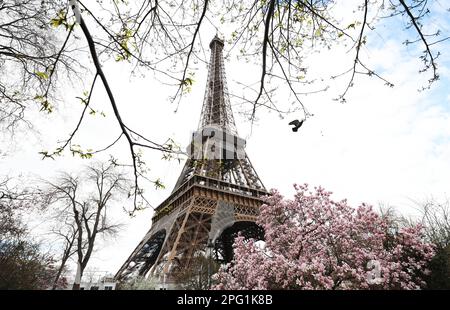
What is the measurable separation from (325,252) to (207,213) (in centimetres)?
1294

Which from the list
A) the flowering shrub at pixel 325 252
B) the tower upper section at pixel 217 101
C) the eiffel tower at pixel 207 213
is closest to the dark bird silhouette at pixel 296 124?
the flowering shrub at pixel 325 252

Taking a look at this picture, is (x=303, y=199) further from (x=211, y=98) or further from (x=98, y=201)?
(x=211, y=98)

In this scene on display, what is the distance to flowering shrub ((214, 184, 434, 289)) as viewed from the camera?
9188 mm

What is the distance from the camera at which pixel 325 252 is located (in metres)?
10.2

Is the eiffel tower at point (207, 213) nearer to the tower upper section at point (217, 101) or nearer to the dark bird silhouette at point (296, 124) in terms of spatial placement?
the tower upper section at point (217, 101)

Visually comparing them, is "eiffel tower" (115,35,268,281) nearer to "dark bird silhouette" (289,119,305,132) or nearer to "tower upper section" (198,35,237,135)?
"tower upper section" (198,35,237,135)

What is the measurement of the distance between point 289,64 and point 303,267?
23.1 ft

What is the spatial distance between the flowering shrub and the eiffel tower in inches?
214

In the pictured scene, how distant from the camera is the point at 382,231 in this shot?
11.5 meters

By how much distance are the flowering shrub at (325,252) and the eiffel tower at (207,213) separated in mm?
5445

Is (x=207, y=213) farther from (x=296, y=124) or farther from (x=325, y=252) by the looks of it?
(x=296, y=124)

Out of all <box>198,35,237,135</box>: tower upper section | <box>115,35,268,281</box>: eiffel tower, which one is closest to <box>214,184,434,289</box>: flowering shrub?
<box>115,35,268,281</box>: eiffel tower

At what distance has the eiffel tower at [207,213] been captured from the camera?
20.3 meters
